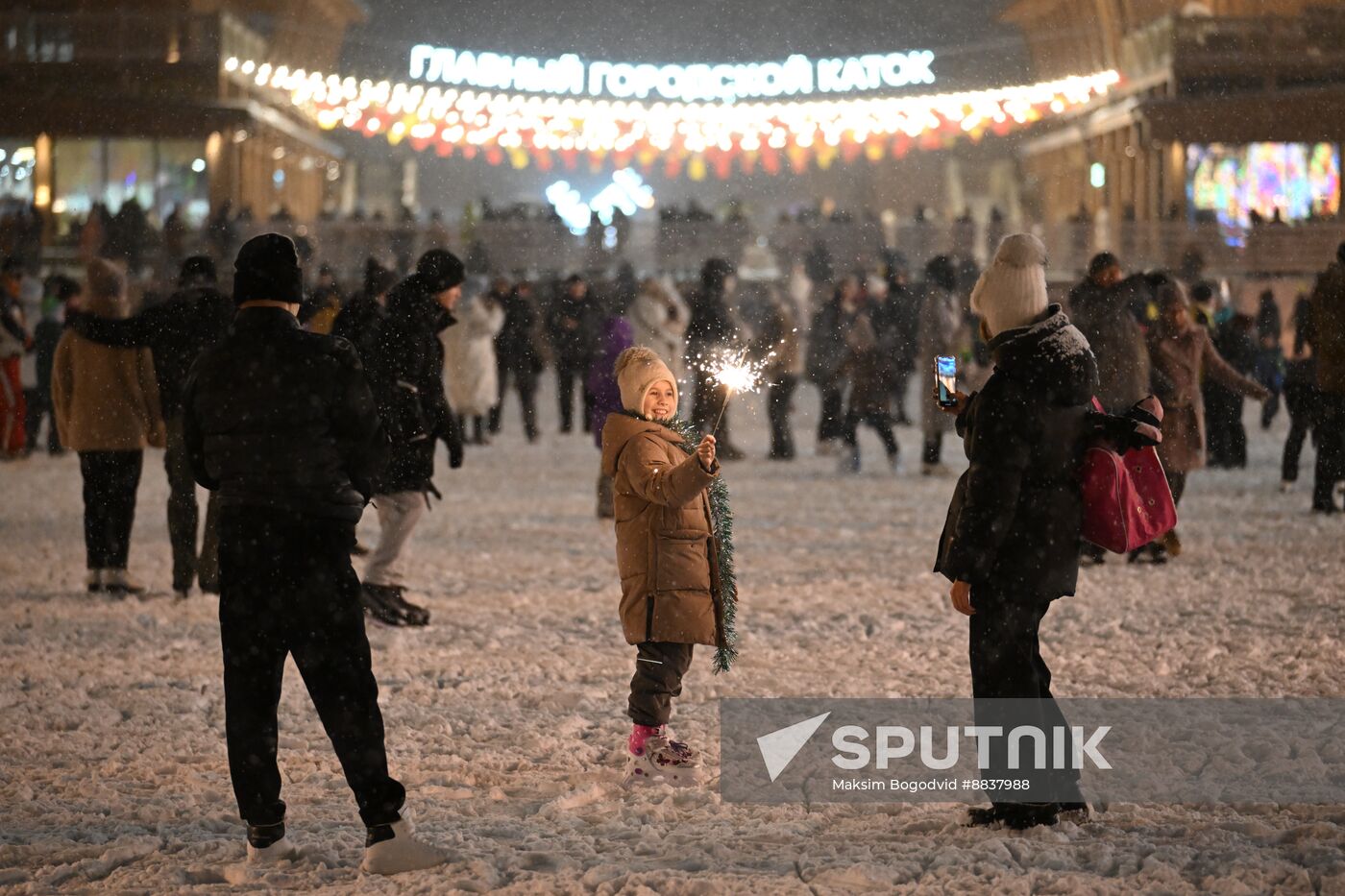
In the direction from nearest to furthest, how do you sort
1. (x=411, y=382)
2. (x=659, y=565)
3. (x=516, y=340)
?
(x=659, y=565), (x=411, y=382), (x=516, y=340)

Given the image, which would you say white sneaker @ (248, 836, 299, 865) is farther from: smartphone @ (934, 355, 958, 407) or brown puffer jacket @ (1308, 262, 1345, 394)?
brown puffer jacket @ (1308, 262, 1345, 394)

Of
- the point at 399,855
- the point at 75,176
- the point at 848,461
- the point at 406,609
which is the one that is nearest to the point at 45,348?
the point at 848,461

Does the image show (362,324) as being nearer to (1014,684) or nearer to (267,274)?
(267,274)

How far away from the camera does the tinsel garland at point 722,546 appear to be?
5.05 m

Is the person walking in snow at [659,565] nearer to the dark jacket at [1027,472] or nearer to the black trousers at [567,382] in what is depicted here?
the dark jacket at [1027,472]

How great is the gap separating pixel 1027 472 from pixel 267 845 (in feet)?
6.88

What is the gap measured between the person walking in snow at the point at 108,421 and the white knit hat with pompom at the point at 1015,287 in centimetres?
513

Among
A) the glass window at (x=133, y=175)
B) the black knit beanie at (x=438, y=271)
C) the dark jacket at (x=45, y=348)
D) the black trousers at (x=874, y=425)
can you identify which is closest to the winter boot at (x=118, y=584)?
the black knit beanie at (x=438, y=271)

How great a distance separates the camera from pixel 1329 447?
35.7ft

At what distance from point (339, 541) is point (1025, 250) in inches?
74.5

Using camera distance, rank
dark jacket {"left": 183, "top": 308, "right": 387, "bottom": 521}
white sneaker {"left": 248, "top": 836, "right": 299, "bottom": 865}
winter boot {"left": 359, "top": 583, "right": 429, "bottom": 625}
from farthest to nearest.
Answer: winter boot {"left": 359, "top": 583, "right": 429, "bottom": 625} → white sneaker {"left": 248, "top": 836, "right": 299, "bottom": 865} → dark jacket {"left": 183, "top": 308, "right": 387, "bottom": 521}

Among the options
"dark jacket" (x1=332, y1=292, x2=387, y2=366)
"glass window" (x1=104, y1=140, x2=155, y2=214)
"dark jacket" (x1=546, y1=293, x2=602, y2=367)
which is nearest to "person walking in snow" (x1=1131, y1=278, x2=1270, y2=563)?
"dark jacket" (x1=332, y1=292, x2=387, y2=366)

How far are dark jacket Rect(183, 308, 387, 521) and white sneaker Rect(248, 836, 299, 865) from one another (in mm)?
821

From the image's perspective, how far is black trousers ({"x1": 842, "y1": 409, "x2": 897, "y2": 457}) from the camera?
1456cm
